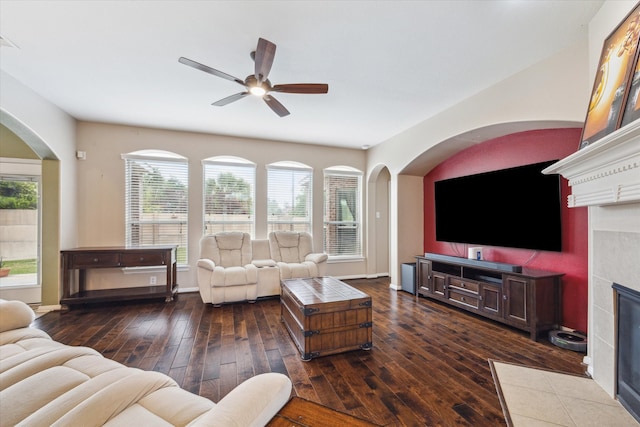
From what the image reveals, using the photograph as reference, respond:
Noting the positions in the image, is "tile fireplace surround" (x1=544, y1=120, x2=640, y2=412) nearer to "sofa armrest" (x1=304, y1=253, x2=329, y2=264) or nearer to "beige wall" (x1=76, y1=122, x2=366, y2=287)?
"sofa armrest" (x1=304, y1=253, x2=329, y2=264)

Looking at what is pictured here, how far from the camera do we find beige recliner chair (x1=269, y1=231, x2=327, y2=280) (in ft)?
14.5

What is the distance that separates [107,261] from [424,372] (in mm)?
4194

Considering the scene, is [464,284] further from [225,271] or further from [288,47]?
[288,47]

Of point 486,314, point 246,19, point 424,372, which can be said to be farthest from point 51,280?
point 486,314

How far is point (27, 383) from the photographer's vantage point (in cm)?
107

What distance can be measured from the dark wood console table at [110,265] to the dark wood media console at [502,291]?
3.98m

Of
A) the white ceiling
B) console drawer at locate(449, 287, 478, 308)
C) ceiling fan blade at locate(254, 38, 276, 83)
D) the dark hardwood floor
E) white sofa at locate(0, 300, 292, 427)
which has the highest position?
the white ceiling

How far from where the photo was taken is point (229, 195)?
4855 mm

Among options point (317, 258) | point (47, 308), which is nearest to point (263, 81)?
point (317, 258)

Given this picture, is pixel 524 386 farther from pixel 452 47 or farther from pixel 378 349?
pixel 452 47

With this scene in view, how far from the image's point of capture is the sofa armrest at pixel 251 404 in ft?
2.30

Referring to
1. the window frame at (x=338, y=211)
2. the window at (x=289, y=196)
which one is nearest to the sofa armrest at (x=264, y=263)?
the window at (x=289, y=196)

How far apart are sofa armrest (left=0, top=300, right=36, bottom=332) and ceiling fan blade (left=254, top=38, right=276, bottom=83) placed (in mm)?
2314

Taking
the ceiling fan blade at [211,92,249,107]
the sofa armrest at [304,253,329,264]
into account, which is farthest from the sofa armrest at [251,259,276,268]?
the ceiling fan blade at [211,92,249,107]
